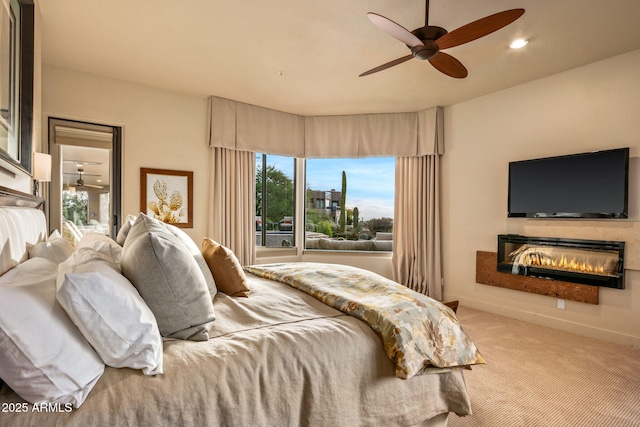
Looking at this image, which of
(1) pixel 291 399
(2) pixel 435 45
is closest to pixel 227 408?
(1) pixel 291 399

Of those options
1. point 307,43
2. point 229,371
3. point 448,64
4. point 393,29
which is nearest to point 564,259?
point 448,64

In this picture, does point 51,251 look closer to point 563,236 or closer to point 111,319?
point 111,319

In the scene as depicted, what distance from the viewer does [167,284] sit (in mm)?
1235

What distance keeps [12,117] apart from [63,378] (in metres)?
1.61

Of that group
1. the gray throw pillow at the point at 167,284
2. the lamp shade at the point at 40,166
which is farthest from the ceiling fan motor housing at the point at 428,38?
the lamp shade at the point at 40,166

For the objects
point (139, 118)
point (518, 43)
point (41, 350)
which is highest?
point (518, 43)

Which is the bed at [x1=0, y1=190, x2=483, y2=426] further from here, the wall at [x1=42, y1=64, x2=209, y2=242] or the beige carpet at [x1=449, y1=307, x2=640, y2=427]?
the wall at [x1=42, y1=64, x2=209, y2=242]

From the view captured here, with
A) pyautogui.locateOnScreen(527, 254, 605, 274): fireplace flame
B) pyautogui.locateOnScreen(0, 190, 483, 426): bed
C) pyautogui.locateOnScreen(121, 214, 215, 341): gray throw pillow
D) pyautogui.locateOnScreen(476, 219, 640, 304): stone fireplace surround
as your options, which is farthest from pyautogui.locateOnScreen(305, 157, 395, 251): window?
pyautogui.locateOnScreen(121, 214, 215, 341): gray throw pillow

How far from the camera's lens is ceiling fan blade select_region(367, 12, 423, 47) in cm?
207

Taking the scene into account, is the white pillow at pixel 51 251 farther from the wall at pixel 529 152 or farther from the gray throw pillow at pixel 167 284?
the wall at pixel 529 152

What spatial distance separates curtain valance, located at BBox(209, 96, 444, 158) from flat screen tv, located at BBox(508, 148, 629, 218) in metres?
1.25

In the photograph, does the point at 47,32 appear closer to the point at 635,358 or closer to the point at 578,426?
the point at 578,426

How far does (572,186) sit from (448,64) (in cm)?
190

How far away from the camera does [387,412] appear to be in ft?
4.58
